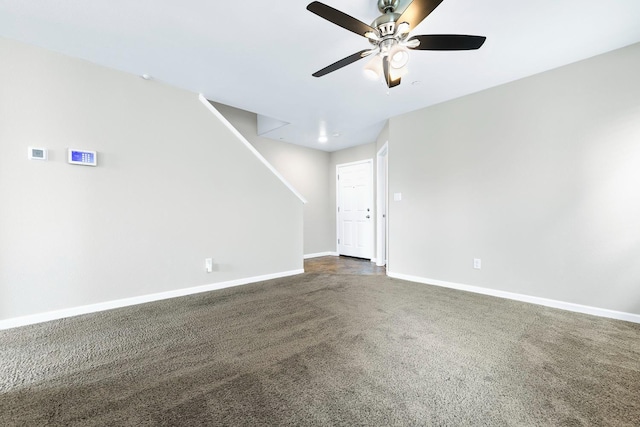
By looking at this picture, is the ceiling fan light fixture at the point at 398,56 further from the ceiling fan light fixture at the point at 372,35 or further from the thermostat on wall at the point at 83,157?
the thermostat on wall at the point at 83,157

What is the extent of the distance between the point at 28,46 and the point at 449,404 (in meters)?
4.14

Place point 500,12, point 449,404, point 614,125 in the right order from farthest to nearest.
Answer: point 614,125 < point 500,12 < point 449,404

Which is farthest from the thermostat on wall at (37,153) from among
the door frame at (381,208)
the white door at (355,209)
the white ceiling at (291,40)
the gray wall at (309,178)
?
the white door at (355,209)

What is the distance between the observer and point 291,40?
2217 mm

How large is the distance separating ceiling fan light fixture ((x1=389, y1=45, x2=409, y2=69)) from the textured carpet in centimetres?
212

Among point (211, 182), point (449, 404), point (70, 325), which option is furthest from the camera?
point (211, 182)

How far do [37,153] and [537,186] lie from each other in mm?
4881

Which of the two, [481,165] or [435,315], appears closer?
[435,315]

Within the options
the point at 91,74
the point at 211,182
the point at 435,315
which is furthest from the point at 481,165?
the point at 91,74

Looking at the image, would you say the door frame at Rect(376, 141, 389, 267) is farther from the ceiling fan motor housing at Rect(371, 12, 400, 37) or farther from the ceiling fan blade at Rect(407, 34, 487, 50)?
the ceiling fan motor housing at Rect(371, 12, 400, 37)

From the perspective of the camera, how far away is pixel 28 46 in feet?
7.53

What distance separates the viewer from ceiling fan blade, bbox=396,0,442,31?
1.47 m

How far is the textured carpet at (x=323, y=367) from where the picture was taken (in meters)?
1.27

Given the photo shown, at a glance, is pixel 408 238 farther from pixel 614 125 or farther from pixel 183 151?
pixel 183 151
